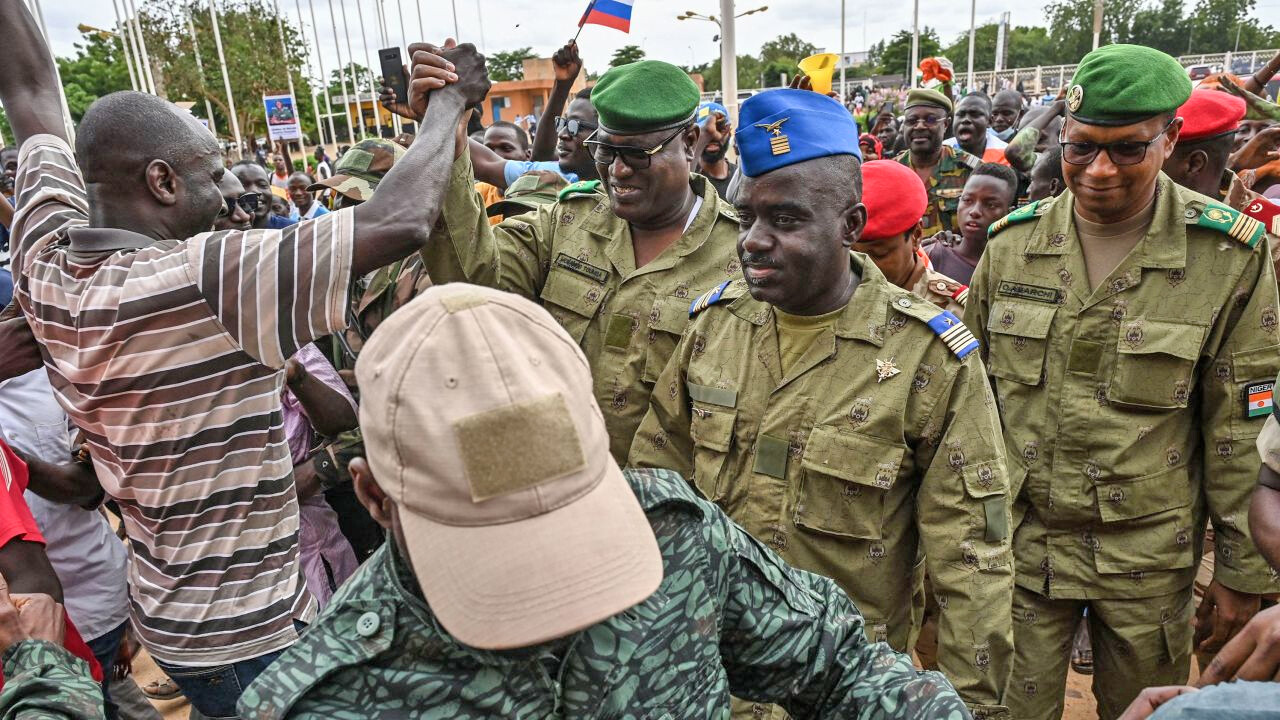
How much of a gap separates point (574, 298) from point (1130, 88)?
1970 millimetres

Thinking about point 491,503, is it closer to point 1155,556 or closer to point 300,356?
point 300,356

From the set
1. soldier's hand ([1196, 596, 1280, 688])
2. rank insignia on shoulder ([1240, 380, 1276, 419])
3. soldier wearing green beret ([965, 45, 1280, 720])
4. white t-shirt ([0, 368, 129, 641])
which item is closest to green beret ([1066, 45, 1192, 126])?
soldier wearing green beret ([965, 45, 1280, 720])

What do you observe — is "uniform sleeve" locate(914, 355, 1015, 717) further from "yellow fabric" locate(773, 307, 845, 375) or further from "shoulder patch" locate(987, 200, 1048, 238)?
"shoulder patch" locate(987, 200, 1048, 238)

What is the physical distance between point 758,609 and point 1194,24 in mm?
89425

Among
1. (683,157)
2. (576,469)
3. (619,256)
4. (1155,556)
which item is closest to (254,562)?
(576,469)

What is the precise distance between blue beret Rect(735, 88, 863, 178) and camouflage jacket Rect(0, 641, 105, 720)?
6.18 feet

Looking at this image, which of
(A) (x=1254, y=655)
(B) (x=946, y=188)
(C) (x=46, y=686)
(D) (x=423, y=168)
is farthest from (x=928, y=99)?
(C) (x=46, y=686)

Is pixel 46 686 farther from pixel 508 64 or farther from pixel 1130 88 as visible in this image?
pixel 508 64

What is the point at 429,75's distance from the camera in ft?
7.41

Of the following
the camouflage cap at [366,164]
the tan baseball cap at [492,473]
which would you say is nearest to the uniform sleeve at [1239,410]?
the tan baseball cap at [492,473]

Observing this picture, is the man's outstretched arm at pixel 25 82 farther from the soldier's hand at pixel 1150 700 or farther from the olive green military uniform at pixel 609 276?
the soldier's hand at pixel 1150 700

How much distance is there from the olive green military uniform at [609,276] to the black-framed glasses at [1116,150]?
1.19 m

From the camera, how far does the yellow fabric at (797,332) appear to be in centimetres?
225

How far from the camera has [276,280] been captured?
1.81 meters
